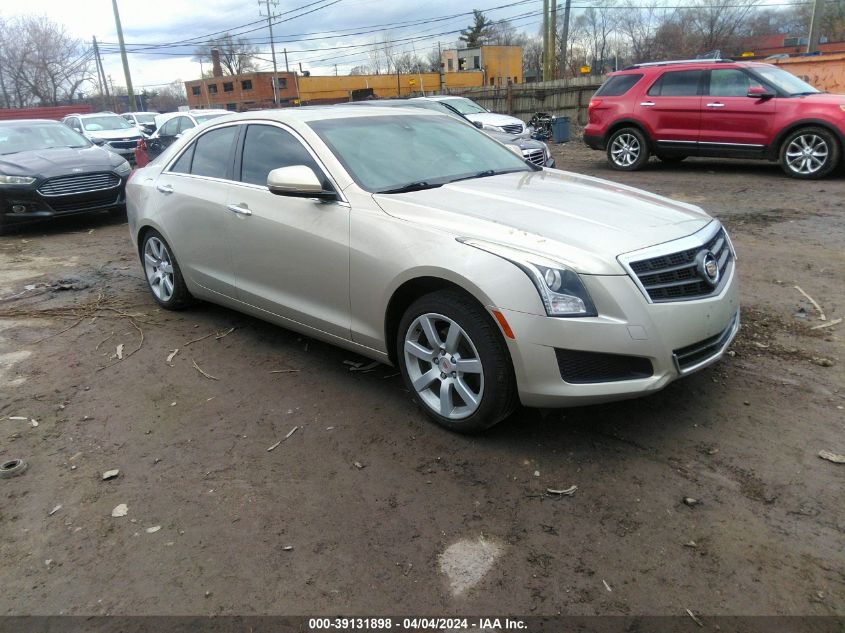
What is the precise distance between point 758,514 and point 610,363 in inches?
34.0

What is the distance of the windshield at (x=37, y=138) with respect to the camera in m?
9.88

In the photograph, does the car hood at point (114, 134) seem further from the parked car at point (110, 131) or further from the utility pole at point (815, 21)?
the utility pole at point (815, 21)

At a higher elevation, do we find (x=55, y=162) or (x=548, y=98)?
(x=548, y=98)

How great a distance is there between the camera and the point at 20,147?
32.4 feet

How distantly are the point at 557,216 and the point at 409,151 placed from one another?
1.30 m

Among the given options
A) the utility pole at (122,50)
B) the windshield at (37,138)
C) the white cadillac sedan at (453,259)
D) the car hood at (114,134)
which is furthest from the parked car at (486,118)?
the utility pole at (122,50)

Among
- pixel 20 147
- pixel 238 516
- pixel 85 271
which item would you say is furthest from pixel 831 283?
pixel 20 147

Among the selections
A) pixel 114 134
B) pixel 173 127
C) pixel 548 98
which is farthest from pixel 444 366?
pixel 548 98

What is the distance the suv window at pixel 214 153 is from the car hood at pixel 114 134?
16.1 meters

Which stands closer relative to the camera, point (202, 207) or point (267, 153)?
point (267, 153)

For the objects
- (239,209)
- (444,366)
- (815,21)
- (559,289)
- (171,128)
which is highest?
(815,21)

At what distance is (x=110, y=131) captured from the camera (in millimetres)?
19562

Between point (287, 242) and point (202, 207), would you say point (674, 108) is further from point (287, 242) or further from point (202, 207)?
point (287, 242)

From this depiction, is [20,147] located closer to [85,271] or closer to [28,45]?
[85,271]
